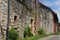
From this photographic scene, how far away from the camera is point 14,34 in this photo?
1744 centimetres

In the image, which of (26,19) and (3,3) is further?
(26,19)

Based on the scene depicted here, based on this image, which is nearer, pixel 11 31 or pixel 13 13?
pixel 11 31

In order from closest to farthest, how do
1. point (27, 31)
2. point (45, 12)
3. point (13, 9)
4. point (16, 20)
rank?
point (13, 9), point (16, 20), point (27, 31), point (45, 12)

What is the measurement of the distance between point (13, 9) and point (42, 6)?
13.4 m

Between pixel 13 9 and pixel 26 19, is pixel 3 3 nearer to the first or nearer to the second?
pixel 13 9

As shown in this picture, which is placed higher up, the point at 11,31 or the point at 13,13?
the point at 13,13

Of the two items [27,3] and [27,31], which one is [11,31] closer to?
[27,31]

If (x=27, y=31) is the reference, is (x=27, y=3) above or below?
above

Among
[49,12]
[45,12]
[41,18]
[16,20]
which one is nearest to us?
[16,20]

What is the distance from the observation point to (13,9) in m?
18.5

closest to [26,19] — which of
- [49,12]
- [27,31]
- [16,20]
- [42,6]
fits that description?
[27,31]

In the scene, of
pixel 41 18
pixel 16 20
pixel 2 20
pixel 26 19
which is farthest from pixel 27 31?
pixel 41 18

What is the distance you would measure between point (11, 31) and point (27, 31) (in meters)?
5.16

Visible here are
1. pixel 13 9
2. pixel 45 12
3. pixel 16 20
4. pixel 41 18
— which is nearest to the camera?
pixel 13 9
